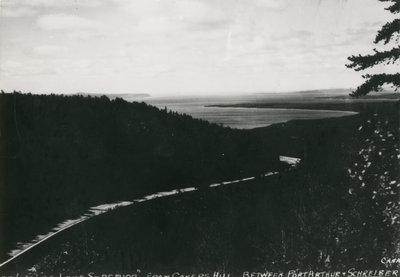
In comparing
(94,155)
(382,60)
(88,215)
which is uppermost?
(382,60)


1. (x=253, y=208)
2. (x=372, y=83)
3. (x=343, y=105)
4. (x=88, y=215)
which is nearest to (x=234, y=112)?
(x=253, y=208)

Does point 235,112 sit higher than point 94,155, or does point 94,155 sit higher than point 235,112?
point 235,112

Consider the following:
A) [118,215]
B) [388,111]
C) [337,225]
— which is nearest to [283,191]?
[337,225]

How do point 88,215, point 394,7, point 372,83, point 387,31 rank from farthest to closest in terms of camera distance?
point 372,83, point 387,31, point 394,7, point 88,215

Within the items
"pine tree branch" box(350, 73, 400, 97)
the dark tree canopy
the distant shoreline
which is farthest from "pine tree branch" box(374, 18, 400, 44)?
the distant shoreline

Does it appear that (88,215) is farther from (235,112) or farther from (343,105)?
(343,105)

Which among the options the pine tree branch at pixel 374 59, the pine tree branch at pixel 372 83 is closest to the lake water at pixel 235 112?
the pine tree branch at pixel 372 83

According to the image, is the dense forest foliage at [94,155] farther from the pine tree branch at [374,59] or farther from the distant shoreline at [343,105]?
the pine tree branch at [374,59]
